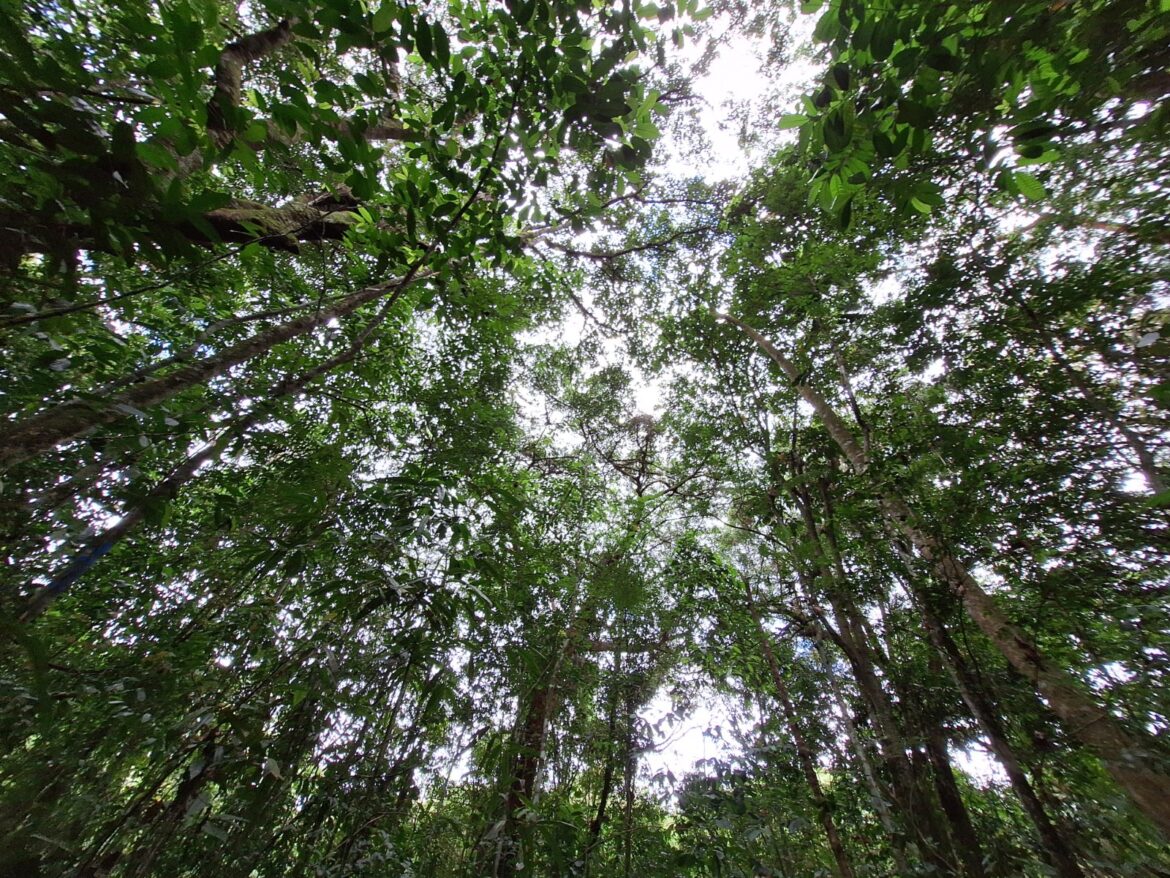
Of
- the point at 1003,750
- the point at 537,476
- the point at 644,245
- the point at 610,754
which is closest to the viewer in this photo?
the point at 1003,750

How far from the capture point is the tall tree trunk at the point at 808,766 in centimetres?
305

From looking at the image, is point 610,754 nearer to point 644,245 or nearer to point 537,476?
point 537,476

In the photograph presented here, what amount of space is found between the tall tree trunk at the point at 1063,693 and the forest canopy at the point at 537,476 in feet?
0.08

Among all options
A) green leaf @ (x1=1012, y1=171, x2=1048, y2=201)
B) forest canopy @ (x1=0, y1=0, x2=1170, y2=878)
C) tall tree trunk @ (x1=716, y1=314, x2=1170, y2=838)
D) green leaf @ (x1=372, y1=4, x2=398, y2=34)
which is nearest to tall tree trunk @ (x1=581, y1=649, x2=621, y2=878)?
forest canopy @ (x1=0, y1=0, x2=1170, y2=878)

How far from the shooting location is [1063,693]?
8.70 ft

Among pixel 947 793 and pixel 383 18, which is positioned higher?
pixel 383 18

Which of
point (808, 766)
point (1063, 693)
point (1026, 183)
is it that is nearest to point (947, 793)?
point (808, 766)

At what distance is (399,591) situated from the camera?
136 cm

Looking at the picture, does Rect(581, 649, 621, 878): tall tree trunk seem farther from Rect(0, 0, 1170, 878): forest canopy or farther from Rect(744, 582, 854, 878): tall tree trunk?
Rect(744, 582, 854, 878): tall tree trunk

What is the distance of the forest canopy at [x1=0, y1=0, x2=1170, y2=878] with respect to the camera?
50.8 inches

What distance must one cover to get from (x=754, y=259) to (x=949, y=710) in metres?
4.71

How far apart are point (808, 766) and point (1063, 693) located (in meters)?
1.76

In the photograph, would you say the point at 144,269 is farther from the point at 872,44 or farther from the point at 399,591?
the point at 872,44

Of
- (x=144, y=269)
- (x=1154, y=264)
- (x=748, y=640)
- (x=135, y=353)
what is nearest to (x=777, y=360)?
(x=1154, y=264)
